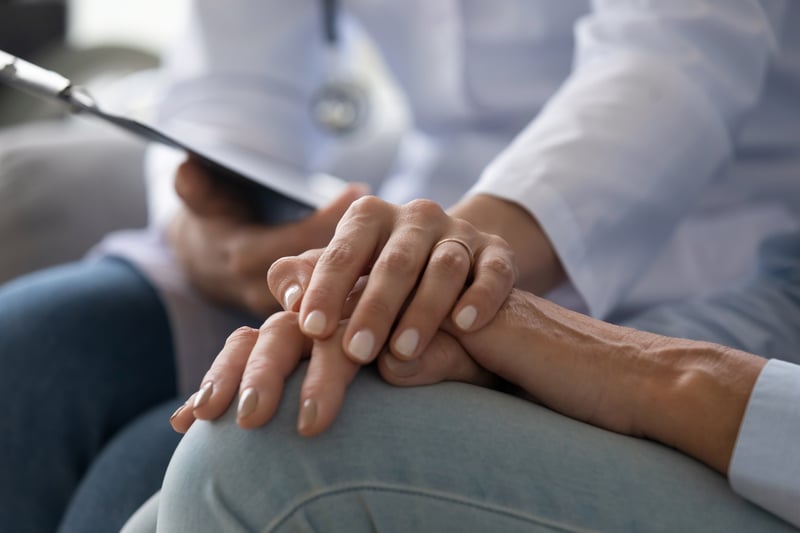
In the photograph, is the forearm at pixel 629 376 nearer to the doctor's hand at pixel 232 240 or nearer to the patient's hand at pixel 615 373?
the patient's hand at pixel 615 373

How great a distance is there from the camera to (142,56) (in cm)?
154

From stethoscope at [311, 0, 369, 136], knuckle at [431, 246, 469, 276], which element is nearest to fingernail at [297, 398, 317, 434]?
knuckle at [431, 246, 469, 276]

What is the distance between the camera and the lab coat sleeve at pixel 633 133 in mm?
619

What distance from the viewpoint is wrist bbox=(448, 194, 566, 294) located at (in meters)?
0.58

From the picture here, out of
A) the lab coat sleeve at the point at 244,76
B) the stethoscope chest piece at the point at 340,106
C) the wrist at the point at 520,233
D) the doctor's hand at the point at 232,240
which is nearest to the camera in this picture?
the wrist at the point at 520,233

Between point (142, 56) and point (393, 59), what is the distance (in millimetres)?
777

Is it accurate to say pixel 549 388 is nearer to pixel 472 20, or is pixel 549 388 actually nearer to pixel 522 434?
pixel 522 434

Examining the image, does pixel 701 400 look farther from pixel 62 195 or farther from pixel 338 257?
pixel 62 195

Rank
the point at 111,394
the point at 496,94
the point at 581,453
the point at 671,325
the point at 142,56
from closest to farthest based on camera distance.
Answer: the point at 581,453 → the point at 671,325 → the point at 111,394 → the point at 496,94 → the point at 142,56

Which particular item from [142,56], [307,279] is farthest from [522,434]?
[142,56]

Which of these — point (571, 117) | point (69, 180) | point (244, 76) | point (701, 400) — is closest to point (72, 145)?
point (69, 180)

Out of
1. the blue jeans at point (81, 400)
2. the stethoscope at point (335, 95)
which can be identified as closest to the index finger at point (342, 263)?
the blue jeans at point (81, 400)

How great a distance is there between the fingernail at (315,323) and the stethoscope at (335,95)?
0.60 metres

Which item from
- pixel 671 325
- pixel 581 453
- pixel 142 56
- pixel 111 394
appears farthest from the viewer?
pixel 142 56
